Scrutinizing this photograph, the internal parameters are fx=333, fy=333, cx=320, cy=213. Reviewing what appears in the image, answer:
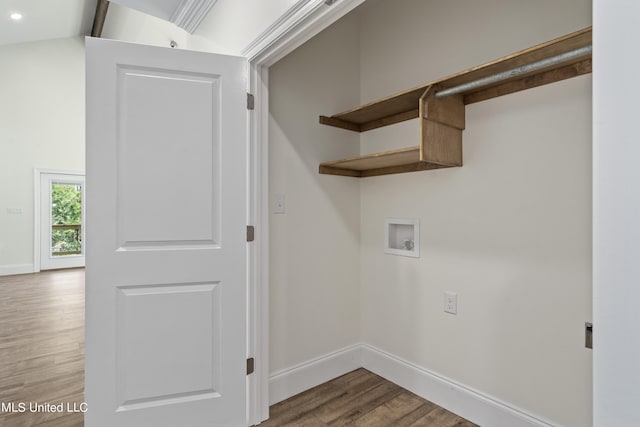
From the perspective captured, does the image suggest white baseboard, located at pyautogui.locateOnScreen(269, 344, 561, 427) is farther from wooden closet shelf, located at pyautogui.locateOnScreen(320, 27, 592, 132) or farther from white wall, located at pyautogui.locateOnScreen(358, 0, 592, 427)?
wooden closet shelf, located at pyautogui.locateOnScreen(320, 27, 592, 132)

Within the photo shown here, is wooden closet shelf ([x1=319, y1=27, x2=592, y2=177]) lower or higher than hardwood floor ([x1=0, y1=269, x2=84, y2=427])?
higher

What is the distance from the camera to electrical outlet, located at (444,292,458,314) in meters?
2.05

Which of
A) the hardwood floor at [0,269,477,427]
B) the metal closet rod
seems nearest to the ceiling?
the hardwood floor at [0,269,477,427]

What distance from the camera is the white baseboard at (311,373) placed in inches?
85.7

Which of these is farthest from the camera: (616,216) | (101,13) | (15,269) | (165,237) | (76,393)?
(15,269)

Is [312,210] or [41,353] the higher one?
[312,210]

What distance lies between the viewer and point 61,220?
698cm

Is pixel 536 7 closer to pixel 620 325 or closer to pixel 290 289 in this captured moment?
pixel 620 325

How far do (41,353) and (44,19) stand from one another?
231 inches

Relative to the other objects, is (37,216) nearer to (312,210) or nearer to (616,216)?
(312,210)

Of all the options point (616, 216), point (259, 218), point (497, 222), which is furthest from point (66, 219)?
point (616, 216)

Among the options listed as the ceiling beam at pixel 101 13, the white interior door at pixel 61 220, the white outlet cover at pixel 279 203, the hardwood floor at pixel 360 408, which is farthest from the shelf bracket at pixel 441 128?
the white interior door at pixel 61 220

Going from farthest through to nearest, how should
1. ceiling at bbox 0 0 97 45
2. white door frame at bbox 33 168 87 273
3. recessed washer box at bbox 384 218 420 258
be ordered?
white door frame at bbox 33 168 87 273, ceiling at bbox 0 0 97 45, recessed washer box at bbox 384 218 420 258

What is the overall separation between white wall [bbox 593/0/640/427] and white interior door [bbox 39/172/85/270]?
8.38 m
